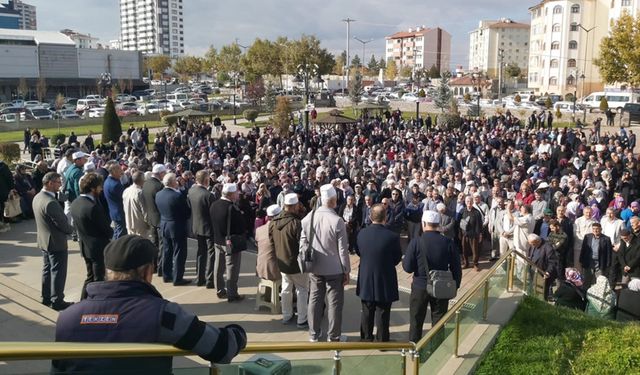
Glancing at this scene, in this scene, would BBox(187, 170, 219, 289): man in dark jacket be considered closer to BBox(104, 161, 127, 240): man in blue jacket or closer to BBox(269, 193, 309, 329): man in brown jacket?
BBox(269, 193, 309, 329): man in brown jacket

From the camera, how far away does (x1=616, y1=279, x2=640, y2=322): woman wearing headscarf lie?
25.4 feet

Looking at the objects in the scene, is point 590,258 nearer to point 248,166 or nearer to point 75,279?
point 75,279

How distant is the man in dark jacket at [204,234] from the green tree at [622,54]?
33.6 metres

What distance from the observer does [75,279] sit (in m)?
8.38

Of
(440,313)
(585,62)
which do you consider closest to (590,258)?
(440,313)

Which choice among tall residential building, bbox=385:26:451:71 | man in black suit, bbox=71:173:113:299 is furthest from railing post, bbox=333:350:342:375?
tall residential building, bbox=385:26:451:71

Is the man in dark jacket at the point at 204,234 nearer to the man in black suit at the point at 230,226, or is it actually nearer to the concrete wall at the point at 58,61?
the man in black suit at the point at 230,226

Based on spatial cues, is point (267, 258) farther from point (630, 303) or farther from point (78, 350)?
point (630, 303)

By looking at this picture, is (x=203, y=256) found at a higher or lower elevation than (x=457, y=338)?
higher

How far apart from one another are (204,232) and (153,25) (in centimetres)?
16746

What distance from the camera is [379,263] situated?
5895 mm

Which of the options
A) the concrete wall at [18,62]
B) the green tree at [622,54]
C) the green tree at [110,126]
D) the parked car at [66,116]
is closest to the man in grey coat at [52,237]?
the green tree at [110,126]

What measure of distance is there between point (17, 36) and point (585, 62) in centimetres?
7214

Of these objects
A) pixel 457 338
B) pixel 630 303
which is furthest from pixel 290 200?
pixel 630 303
